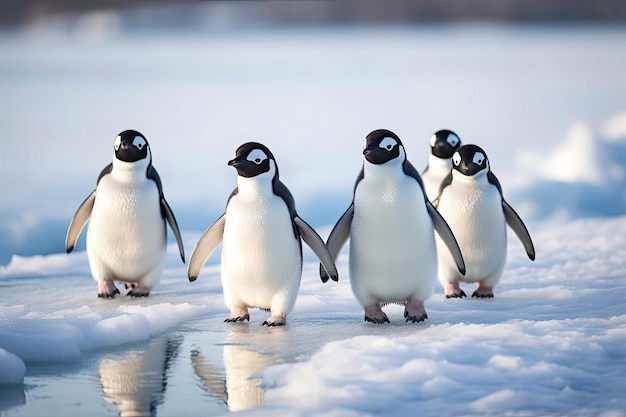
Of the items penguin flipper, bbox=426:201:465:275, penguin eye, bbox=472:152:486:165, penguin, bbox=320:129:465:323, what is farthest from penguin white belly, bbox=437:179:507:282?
penguin, bbox=320:129:465:323

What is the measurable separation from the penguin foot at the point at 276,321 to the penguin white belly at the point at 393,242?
0.32 meters

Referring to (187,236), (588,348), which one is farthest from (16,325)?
(187,236)

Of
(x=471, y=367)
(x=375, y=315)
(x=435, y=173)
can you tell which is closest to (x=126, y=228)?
(x=375, y=315)

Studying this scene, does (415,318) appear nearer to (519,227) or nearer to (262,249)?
(262,249)

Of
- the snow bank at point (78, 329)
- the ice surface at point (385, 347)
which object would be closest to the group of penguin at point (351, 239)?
the ice surface at point (385, 347)

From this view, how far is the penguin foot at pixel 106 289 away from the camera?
4992 millimetres

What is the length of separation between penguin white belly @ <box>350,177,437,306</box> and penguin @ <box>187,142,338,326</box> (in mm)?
161

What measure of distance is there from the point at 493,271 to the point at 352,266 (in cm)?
89

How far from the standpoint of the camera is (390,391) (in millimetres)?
3279

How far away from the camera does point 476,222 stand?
4883 mm

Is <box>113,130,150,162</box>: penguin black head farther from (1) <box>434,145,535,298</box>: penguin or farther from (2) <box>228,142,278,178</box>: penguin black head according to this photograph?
(1) <box>434,145,535,298</box>: penguin

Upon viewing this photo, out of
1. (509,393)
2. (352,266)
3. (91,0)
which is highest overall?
(91,0)

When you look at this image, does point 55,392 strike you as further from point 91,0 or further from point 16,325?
point 91,0

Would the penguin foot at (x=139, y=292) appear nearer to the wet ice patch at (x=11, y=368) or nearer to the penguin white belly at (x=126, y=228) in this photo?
the penguin white belly at (x=126, y=228)
